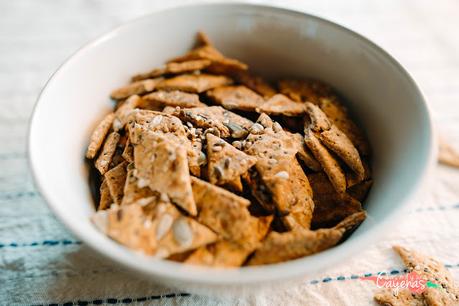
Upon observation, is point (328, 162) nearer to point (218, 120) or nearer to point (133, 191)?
point (218, 120)

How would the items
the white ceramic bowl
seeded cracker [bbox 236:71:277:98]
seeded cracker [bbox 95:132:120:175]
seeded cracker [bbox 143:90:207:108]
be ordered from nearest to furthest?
the white ceramic bowl, seeded cracker [bbox 95:132:120:175], seeded cracker [bbox 143:90:207:108], seeded cracker [bbox 236:71:277:98]

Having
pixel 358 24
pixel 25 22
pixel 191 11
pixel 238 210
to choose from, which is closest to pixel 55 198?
pixel 238 210

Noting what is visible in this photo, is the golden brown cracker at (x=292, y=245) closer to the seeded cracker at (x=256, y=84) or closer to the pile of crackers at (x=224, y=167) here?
the pile of crackers at (x=224, y=167)

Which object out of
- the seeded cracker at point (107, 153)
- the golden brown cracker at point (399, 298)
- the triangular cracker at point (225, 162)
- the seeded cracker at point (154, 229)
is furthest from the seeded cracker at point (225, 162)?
the golden brown cracker at point (399, 298)

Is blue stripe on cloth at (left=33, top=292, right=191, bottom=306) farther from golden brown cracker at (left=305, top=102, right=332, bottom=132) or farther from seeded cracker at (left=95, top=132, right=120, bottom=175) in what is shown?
golden brown cracker at (left=305, top=102, right=332, bottom=132)

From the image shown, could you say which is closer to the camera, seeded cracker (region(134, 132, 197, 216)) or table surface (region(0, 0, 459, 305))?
seeded cracker (region(134, 132, 197, 216))

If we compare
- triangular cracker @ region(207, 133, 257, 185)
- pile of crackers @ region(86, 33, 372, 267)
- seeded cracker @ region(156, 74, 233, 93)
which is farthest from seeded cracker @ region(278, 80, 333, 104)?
triangular cracker @ region(207, 133, 257, 185)
